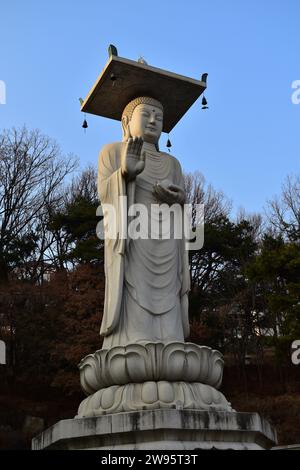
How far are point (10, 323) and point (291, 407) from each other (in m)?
7.99

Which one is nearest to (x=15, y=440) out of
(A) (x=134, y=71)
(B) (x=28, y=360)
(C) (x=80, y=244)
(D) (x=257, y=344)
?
(B) (x=28, y=360)

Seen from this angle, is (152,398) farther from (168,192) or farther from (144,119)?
(144,119)

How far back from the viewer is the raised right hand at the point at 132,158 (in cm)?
654

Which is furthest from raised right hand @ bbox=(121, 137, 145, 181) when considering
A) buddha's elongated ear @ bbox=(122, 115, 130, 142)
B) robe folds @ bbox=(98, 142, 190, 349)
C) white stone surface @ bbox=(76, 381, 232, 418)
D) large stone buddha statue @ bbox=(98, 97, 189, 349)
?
white stone surface @ bbox=(76, 381, 232, 418)

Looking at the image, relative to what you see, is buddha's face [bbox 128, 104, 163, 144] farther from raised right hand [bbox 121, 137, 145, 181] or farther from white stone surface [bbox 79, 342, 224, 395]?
white stone surface [bbox 79, 342, 224, 395]

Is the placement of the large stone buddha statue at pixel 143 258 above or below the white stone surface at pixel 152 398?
above

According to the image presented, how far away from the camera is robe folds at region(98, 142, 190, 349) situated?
622 cm

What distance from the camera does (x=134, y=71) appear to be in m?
7.10

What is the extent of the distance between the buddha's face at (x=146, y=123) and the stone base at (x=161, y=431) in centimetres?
352

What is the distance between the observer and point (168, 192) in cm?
682

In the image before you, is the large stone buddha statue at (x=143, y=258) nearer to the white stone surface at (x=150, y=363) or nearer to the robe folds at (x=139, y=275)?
the robe folds at (x=139, y=275)

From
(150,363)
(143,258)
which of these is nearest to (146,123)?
(143,258)

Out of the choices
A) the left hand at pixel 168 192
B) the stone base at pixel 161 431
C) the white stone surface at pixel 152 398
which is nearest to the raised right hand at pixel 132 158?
the left hand at pixel 168 192
